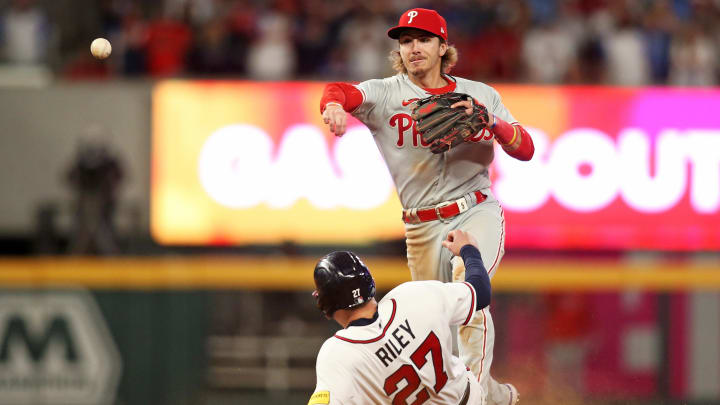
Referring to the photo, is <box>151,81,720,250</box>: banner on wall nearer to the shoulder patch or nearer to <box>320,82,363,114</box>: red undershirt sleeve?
<box>320,82,363,114</box>: red undershirt sleeve

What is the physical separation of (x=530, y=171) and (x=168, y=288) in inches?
198

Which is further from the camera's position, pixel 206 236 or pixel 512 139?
pixel 206 236

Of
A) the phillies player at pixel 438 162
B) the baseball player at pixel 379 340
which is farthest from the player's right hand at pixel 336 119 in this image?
the baseball player at pixel 379 340

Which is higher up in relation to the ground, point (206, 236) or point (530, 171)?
point (530, 171)

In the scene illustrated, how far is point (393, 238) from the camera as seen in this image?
479 inches

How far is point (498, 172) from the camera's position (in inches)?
501

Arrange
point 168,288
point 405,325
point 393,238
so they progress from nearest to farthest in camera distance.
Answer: point 405,325, point 168,288, point 393,238

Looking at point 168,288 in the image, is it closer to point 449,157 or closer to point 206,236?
point 206,236

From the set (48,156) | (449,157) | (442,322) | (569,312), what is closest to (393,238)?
(569,312)

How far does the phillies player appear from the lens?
17.7ft

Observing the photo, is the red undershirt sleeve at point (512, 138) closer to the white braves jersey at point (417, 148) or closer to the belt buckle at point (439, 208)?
the white braves jersey at point (417, 148)

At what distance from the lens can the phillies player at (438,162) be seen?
212 inches

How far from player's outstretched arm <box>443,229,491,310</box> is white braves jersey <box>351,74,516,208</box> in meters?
0.37

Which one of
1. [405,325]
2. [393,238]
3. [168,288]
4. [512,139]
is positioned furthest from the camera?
[393,238]
